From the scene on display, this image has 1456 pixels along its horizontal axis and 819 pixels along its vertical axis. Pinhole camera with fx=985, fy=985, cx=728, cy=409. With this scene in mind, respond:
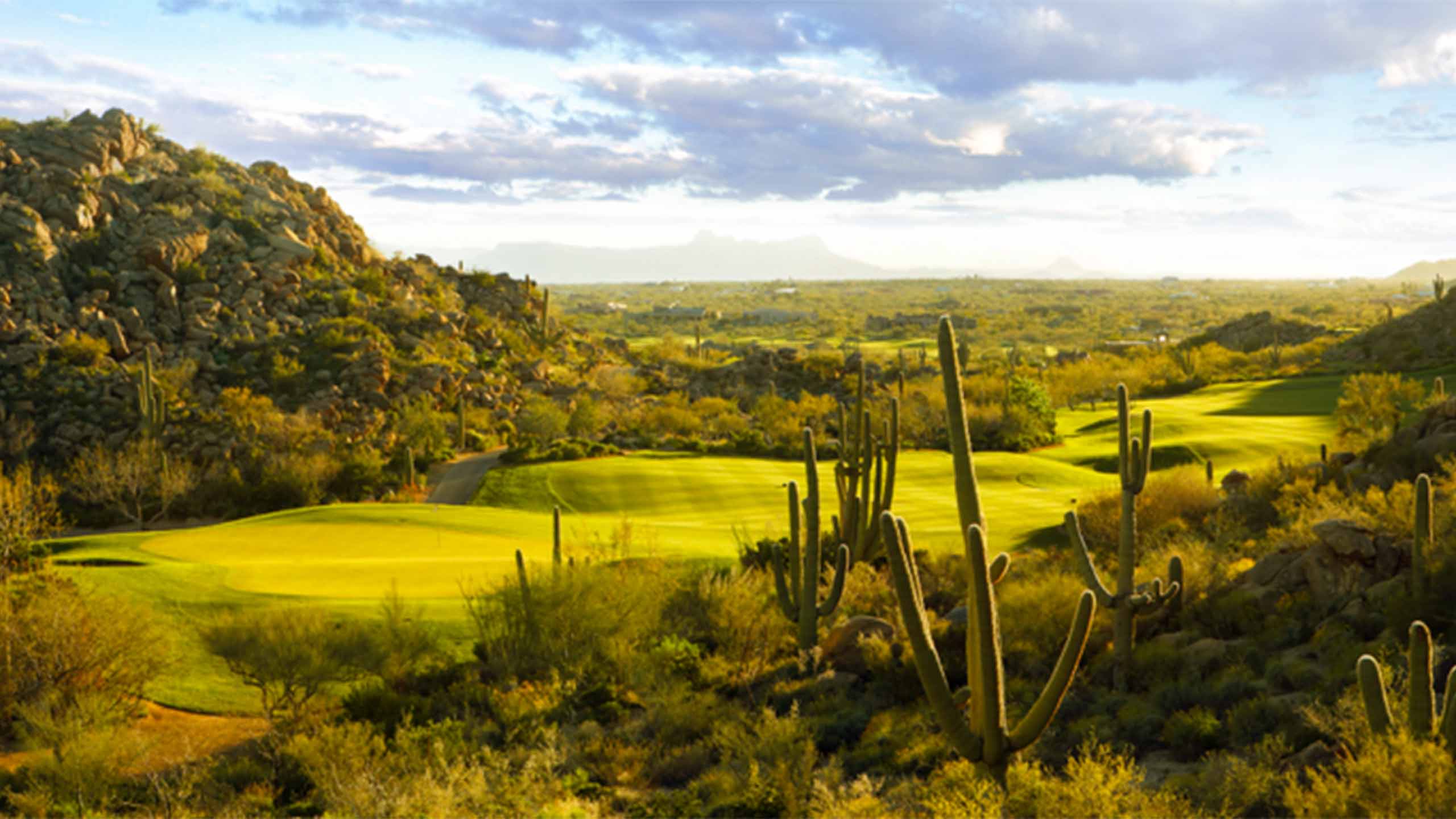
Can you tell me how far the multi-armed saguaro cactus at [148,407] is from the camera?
131 feet

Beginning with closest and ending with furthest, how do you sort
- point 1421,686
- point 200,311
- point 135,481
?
point 1421,686 < point 135,481 < point 200,311

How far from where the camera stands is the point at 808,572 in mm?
17469

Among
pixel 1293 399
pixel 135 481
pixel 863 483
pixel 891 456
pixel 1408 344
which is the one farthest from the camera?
pixel 1408 344

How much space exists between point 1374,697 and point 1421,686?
784mm

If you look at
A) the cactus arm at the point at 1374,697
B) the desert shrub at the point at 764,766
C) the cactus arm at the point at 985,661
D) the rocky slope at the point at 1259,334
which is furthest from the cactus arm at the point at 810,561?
the rocky slope at the point at 1259,334

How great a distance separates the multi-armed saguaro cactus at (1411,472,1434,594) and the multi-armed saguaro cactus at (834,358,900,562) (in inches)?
359

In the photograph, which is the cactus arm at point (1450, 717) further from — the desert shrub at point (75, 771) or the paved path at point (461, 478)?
the paved path at point (461, 478)

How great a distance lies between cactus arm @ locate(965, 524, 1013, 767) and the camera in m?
8.96

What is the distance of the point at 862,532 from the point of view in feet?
71.8

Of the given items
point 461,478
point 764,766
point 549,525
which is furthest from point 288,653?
point 461,478

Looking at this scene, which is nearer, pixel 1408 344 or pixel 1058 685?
pixel 1058 685

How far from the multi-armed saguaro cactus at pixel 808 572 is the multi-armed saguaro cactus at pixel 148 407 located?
32131 mm

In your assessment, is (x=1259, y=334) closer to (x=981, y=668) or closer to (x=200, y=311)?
(x=200, y=311)

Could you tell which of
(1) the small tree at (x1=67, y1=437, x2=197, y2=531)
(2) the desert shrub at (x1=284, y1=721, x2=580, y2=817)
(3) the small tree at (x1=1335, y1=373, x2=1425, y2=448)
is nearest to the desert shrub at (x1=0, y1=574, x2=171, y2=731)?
(2) the desert shrub at (x1=284, y1=721, x2=580, y2=817)
